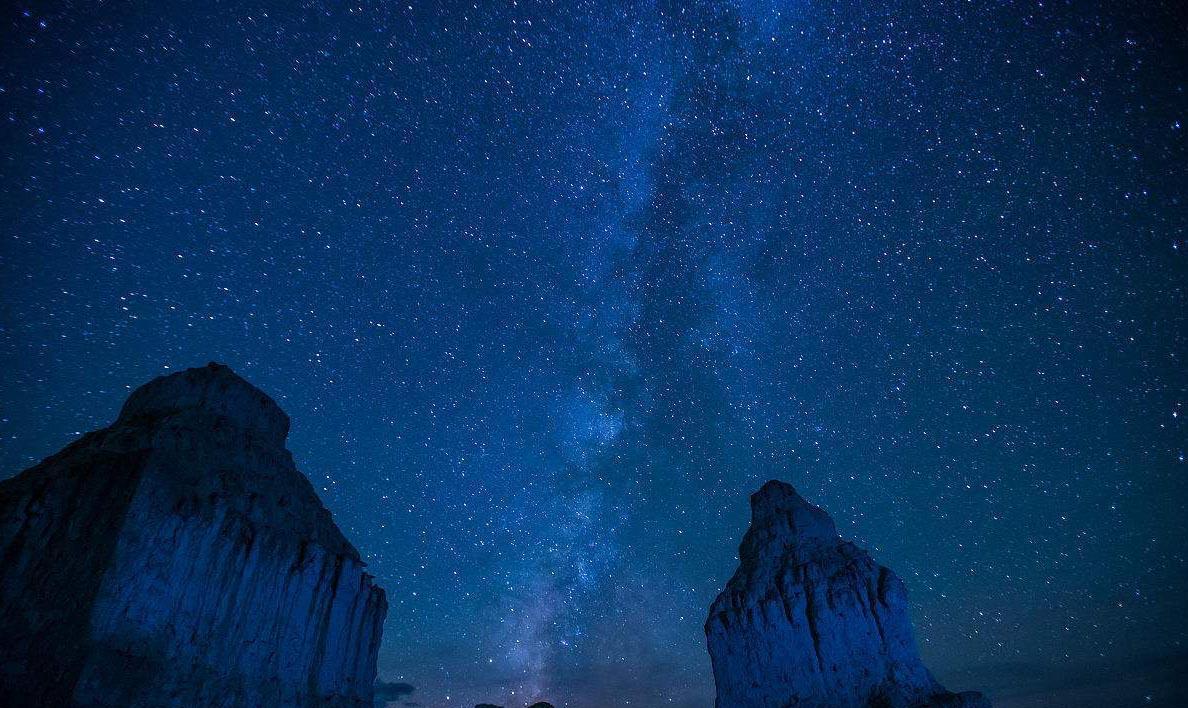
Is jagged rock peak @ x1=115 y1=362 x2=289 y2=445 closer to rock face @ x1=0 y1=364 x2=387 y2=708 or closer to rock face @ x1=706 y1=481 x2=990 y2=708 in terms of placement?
rock face @ x1=0 y1=364 x2=387 y2=708

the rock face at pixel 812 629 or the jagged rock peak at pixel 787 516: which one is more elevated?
the jagged rock peak at pixel 787 516

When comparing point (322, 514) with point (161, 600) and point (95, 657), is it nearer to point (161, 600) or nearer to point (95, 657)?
point (161, 600)

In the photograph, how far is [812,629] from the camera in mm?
30031

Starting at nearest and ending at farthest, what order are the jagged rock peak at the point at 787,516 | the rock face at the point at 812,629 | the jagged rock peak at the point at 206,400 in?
the jagged rock peak at the point at 206,400 → the rock face at the point at 812,629 → the jagged rock peak at the point at 787,516

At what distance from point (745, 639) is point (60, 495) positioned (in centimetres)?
3531

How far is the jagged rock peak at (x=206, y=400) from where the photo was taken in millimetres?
24750

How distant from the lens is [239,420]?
2706cm

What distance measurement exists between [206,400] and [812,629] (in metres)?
36.2

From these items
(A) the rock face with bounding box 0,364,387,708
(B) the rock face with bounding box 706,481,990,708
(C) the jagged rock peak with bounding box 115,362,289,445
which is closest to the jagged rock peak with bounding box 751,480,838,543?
(B) the rock face with bounding box 706,481,990,708

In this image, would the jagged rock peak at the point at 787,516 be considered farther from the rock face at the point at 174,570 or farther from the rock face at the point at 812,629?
the rock face at the point at 174,570

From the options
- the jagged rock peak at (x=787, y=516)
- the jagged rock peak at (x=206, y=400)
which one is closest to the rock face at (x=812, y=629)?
the jagged rock peak at (x=787, y=516)

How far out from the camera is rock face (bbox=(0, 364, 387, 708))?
17328 mm

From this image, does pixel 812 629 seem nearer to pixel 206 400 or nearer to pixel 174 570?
pixel 174 570

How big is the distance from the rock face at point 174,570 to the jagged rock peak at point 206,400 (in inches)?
2.9
